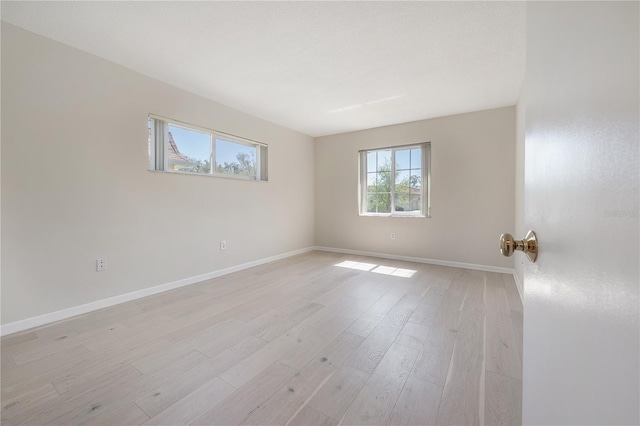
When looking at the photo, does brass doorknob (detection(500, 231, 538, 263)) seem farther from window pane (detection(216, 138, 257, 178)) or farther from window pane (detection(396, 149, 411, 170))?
window pane (detection(396, 149, 411, 170))

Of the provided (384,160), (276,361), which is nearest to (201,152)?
(276,361)

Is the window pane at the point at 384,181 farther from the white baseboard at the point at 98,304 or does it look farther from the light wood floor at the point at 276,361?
the white baseboard at the point at 98,304

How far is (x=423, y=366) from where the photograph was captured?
5.10ft

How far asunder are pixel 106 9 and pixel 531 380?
3044 mm

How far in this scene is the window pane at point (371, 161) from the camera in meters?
4.81

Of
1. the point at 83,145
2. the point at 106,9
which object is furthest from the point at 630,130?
the point at 83,145

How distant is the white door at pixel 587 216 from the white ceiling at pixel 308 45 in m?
1.74

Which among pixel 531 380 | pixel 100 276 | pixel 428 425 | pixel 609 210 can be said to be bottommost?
pixel 428 425

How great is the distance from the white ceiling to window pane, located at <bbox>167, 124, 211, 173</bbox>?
529 mm

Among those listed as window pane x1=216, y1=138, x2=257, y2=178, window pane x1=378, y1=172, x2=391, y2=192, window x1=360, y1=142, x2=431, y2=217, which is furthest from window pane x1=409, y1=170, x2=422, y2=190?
window pane x1=216, y1=138, x2=257, y2=178

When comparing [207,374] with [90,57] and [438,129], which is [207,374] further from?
[438,129]

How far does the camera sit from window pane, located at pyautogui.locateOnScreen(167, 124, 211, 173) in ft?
10.0

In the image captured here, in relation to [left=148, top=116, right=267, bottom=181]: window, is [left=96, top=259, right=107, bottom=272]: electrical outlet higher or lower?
lower

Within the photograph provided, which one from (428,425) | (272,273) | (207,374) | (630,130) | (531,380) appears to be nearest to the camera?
(630,130)
